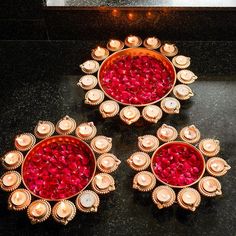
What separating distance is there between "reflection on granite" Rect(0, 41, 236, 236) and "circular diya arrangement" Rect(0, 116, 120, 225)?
72 mm

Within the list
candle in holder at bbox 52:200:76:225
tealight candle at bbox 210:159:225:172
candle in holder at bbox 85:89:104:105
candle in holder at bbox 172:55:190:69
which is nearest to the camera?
candle in holder at bbox 52:200:76:225

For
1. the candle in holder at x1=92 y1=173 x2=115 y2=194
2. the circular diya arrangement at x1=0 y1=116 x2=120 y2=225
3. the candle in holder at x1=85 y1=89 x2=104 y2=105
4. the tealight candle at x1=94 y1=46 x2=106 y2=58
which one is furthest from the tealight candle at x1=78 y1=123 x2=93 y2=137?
the tealight candle at x1=94 y1=46 x2=106 y2=58

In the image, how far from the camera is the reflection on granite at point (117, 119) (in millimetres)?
1861

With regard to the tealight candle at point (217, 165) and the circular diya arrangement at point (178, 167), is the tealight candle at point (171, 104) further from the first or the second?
the tealight candle at point (217, 165)

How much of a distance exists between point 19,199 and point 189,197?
731 mm

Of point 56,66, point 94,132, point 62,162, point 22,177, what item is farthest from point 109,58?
point 22,177

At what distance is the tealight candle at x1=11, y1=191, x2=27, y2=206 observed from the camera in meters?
1.86

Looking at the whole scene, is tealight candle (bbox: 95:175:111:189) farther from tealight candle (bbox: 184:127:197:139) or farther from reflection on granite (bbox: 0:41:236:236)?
tealight candle (bbox: 184:127:197:139)

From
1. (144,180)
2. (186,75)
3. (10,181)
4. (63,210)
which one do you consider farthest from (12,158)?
(186,75)

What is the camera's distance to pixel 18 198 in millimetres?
1875

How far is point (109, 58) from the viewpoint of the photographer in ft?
7.64

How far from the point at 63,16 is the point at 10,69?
420 mm

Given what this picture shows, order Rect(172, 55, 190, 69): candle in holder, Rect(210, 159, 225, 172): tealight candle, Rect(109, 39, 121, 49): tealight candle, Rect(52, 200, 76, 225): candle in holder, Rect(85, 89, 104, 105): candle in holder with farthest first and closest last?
Rect(109, 39, 121, 49): tealight candle
Rect(172, 55, 190, 69): candle in holder
Rect(85, 89, 104, 105): candle in holder
Rect(210, 159, 225, 172): tealight candle
Rect(52, 200, 76, 225): candle in holder

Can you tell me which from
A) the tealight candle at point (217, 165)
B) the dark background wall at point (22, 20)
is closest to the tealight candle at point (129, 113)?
the tealight candle at point (217, 165)
